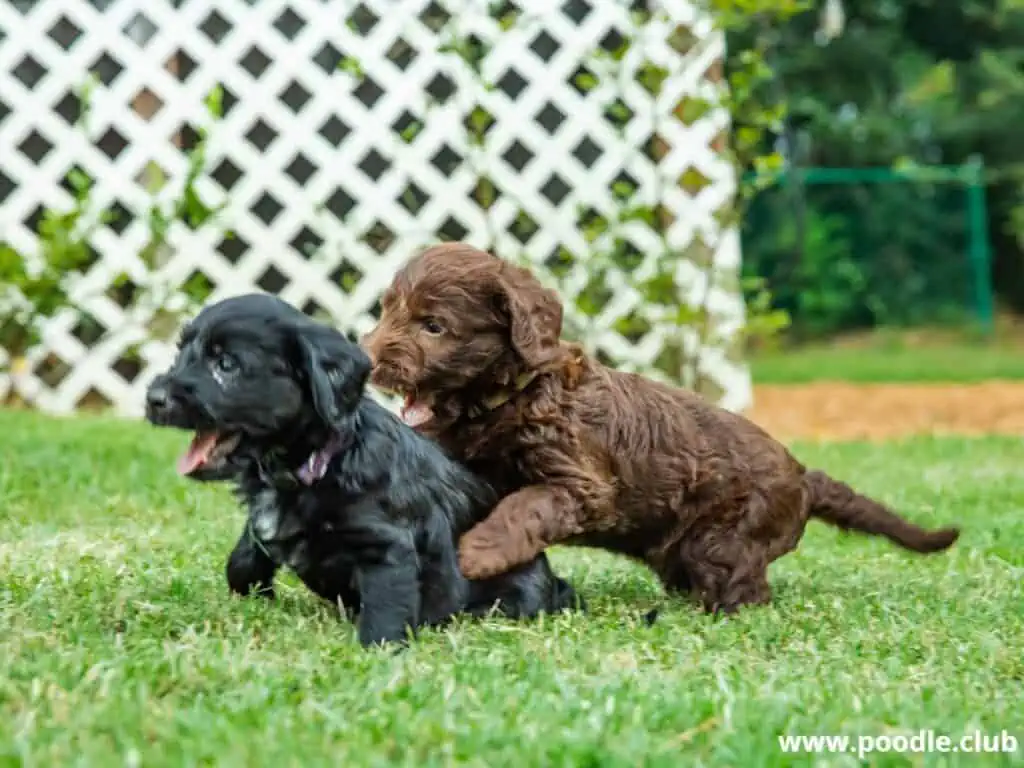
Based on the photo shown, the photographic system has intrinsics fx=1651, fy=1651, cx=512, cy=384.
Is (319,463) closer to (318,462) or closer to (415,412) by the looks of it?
(318,462)

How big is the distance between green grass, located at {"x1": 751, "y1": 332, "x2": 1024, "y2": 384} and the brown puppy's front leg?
9.45 metres

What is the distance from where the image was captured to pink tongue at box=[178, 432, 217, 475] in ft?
11.6

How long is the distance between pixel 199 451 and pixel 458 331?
31.2 inches

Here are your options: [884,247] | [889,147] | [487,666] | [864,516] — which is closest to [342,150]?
[864,516]

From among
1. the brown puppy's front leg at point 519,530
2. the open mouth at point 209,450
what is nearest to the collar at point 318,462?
the open mouth at point 209,450

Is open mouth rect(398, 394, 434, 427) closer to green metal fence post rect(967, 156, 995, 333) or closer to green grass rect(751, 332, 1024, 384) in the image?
green grass rect(751, 332, 1024, 384)

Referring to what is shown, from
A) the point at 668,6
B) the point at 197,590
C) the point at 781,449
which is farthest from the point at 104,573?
the point at 668,6

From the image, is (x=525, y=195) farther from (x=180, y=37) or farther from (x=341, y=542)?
(x=341, y=542)

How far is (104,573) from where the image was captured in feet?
14.0

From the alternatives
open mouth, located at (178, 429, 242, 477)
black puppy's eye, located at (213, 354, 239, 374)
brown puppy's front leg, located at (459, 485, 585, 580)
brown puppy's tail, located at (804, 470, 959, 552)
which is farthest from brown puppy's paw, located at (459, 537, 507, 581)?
brown puppy's tail, located at (804, 470, 959, 552)

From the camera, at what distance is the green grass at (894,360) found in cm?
1334

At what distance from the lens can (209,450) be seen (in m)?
3.56

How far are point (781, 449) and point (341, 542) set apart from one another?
1469mm

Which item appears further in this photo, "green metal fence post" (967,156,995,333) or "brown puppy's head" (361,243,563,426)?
"green metal fence post" (967,156,995,333)
